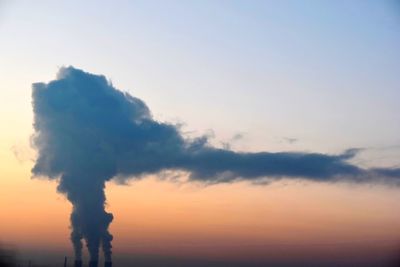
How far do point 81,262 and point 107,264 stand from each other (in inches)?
140

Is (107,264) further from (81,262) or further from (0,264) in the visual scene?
(0,264)

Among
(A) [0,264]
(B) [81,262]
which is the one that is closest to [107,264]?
(B) [81,262]

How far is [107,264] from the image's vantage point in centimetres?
8625

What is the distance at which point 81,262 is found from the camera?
86.8 meters

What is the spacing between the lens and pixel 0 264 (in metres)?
89.1

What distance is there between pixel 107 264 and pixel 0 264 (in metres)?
15.2

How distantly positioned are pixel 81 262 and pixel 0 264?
1165cm
